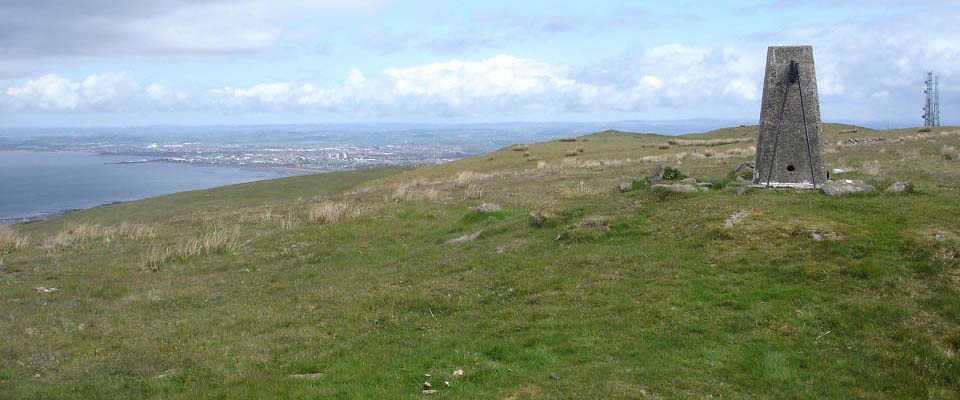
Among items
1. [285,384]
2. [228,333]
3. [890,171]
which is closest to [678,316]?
[285,384]

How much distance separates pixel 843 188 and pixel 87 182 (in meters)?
90.3

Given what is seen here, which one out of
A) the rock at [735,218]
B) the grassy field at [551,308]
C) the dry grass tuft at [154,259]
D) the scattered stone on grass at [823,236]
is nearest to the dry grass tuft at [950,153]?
the grassy field at [551,308]

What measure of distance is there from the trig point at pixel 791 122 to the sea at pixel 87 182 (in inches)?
1948

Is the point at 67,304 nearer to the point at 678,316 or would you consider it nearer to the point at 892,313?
the point at 678,316

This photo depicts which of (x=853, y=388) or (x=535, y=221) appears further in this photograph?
(x=535, y=221)

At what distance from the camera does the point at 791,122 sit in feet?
52.6

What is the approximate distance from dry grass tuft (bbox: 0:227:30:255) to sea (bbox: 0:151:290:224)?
25616 millimetres

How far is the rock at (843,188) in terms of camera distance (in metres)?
14.6

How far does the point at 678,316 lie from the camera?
31.9 feet

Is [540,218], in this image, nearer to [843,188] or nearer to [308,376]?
[843,188]

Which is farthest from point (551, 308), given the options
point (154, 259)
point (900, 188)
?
point (154, 259)

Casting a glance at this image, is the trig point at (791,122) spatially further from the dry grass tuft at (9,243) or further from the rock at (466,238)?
the dry grass tuft at (9,243)

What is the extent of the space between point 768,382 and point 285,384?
19.3ft

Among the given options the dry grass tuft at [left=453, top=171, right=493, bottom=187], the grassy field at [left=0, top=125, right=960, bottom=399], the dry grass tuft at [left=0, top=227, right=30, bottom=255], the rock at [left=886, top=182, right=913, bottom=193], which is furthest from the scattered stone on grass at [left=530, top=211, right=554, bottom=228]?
the dry grass tuft at [left=0, top=227, right=30, bottom=255]
